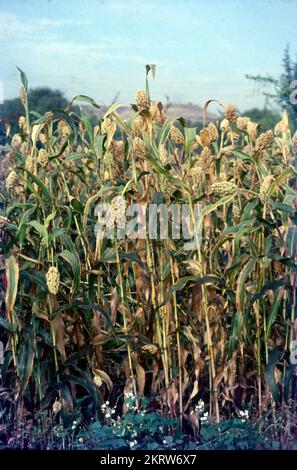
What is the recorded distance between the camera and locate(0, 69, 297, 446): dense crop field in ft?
8.71

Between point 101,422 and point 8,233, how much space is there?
71 cm

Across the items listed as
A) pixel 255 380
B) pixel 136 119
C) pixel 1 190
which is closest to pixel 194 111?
pixel 136 119

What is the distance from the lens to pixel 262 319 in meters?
2.83

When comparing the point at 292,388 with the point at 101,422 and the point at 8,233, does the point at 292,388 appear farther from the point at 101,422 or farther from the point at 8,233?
the point at 8,233

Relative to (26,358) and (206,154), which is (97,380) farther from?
(206,154)

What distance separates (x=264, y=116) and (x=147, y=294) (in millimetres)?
1121

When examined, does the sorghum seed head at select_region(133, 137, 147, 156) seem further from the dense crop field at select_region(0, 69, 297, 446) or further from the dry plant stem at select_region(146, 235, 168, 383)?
the dry plant stem at select_region(146, 235, 168, 383)

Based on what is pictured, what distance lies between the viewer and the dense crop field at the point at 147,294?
2654mm

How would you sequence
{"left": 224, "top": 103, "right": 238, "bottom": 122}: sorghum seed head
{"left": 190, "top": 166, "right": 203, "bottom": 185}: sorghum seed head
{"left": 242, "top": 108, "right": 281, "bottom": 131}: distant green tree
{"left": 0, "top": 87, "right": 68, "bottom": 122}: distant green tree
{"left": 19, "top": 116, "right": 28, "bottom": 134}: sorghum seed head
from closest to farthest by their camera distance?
{"left": 190, "top": 166, "right": 203, "bottom": 185}: sorghum seed head < {"left": 224, "top": 103, "right": 238, "bottom": 122}: sorghum seed head < {"left": 19, "top": 116, "right": 28, "bottom": 134}: sorghum seed head < {"left": 0, "top": 87, "right": 68, "bottom": 122}: distant green tree < {"left": 242, "top": 108, "right": 281, "bottom": 131}: distant green tree

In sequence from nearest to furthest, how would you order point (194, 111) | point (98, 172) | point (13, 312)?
point (13, 312), point (98, 172), point (194, 111)

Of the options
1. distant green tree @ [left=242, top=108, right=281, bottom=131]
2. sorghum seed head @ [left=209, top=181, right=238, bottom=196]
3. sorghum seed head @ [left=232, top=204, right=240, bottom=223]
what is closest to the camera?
sorghum seed head @ [left=209, top=181, right=238, bottom=196]

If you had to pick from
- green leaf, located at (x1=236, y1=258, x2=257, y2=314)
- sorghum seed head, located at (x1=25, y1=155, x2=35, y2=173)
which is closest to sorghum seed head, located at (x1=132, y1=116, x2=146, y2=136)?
sorghum seed head, located at (x1=25, y1=155, x2=35, y2=173)

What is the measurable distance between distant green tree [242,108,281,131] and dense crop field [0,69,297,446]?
1.65ft

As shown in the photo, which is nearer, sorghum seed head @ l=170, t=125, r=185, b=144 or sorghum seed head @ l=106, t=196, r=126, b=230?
sorghum seed head @ l=106, t=196, r=126, b=230
